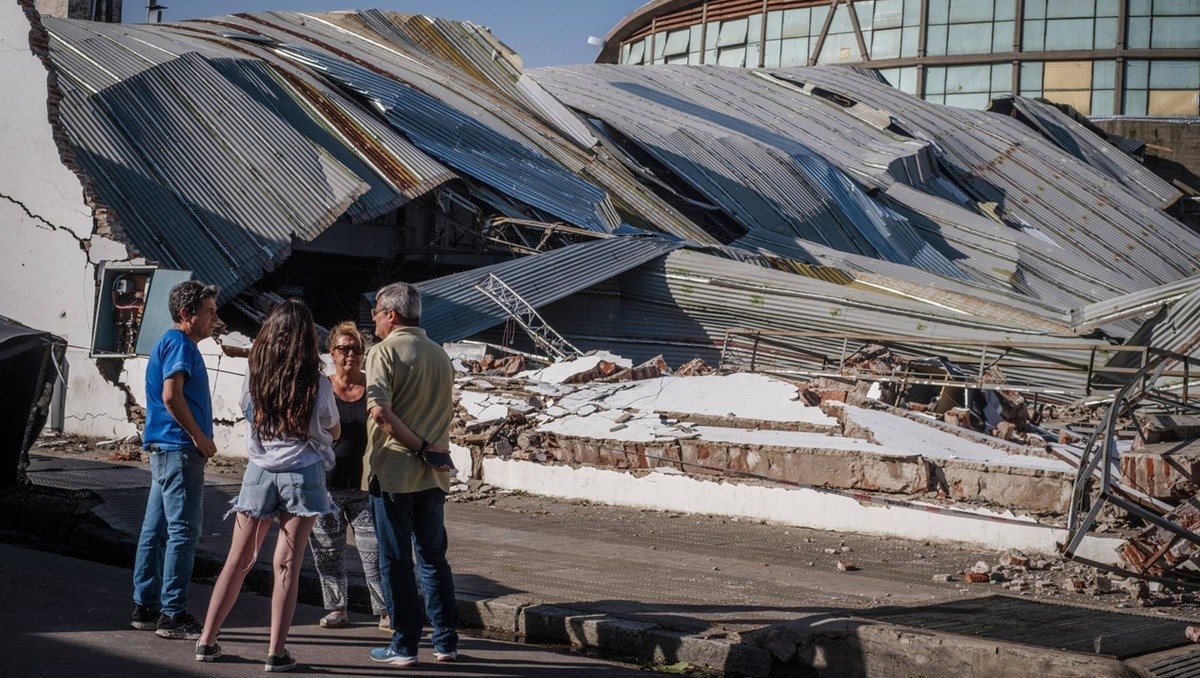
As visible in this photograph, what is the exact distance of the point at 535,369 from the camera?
1551cm

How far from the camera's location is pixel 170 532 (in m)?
6.29

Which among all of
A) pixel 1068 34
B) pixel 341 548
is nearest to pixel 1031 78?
pixel 1068 34

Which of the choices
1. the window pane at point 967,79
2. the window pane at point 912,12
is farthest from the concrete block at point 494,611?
the window pane at point 912,12

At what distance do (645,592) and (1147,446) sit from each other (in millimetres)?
4043

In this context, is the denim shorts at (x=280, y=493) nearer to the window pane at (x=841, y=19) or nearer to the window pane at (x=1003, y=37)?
the window pane at (x=1003, y=37)

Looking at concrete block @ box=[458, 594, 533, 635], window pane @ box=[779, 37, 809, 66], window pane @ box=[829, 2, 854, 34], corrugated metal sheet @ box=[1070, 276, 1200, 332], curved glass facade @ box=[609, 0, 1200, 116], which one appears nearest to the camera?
concrete block @ box=[458, 594, 533, 635]

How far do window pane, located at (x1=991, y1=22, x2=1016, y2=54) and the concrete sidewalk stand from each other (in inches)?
1473

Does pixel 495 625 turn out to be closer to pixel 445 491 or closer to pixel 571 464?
pixel 445 491

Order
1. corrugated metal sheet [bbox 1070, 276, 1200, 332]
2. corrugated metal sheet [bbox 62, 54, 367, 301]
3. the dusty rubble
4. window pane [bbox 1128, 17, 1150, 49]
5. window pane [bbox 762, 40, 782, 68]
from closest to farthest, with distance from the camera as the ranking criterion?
the dusty rubble, corrugated metal sheet [bbox 1070, 276, 1200, 332], corrugated metal sheet [bbox 62, 54, 367, 301], window pane [bbox 1128, 17, 1150, 49], window pane [bbox 762, 40, 782, 68]

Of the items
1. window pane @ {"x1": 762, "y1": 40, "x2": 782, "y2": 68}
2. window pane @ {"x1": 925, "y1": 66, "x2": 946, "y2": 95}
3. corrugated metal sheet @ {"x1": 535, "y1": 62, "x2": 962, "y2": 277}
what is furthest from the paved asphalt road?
window pane @ {"x1": 762, "y1": 40, "x2": 782, "y2": 68}

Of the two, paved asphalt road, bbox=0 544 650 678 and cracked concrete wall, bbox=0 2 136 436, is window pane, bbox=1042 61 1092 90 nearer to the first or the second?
cracked concrete wall, bbox=0 2 136 436

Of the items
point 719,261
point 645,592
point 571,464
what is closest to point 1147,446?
point 645,592

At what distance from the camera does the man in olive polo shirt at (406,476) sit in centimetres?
603

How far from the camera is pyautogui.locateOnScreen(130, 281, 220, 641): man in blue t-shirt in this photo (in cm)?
624
